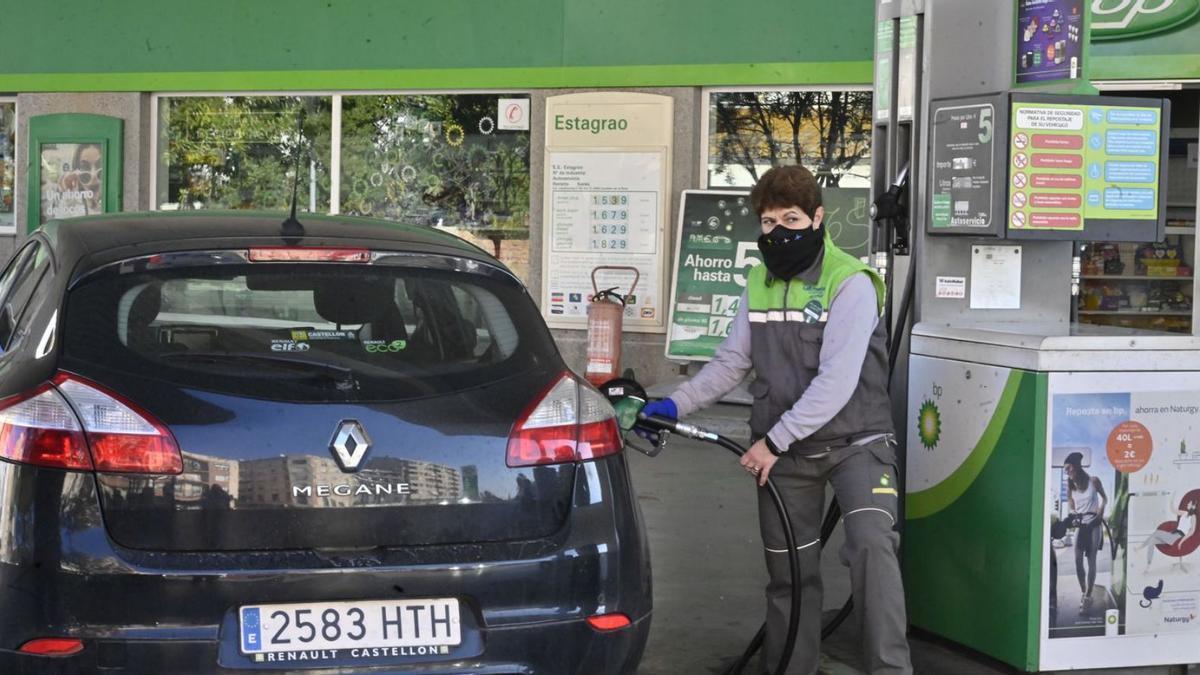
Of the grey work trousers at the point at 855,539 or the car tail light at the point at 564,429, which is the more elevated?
the car tail light at the point at 564,429

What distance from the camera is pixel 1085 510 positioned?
490 centimetres

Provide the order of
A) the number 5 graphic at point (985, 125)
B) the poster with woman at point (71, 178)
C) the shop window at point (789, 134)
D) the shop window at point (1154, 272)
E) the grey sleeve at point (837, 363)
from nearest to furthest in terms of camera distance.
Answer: the grey sleeve at point (837, 363)
the number 5 graphic at point (985, 125)
the shop window at point (1154, 272)
the shop window at point (789, 134)
the poster with woman at point (71, 178)

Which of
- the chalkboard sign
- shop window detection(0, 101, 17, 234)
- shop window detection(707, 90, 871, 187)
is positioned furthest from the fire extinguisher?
shop window detection(0, 101, 17, 234)

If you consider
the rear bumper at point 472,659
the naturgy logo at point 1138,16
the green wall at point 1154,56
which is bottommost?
the rear bumper at point 472,659

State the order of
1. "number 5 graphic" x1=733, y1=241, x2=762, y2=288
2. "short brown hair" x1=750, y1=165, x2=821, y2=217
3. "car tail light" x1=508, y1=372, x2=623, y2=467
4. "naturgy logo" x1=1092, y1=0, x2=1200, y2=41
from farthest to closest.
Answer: "number 5 graphic" x1=733, y1=241, x2=762, y2=288 → "naturgy logo" x1=1092, y1=0, x2=1200, y2=41 → "short brown hair" x1=750, y1=165, x2=821, y2=217 → "car tail light" x1=508, y1=372, x2=623, y2=467

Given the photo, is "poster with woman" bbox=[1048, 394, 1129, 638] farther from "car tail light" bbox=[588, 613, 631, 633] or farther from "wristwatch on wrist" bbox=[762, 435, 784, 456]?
"car tail light" bbox=[588, 613, 631, 633]

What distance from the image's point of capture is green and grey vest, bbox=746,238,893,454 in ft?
15.6

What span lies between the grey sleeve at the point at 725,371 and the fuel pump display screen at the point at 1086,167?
102 centimetres

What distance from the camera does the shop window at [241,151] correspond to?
14.3 m

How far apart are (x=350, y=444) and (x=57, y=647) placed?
2.67 ft

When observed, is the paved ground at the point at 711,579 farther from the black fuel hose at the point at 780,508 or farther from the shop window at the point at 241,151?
the shop window at the point at 241,151

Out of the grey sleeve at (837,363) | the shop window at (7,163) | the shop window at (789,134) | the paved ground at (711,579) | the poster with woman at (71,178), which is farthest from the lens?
the shop window at (7,163)

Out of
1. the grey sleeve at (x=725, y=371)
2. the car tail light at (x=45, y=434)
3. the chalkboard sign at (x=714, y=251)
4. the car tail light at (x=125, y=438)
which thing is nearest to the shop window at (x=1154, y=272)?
the chalkboard sign at (x=714, y=251)

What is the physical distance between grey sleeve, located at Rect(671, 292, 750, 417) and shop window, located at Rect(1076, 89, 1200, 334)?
7.53 m
